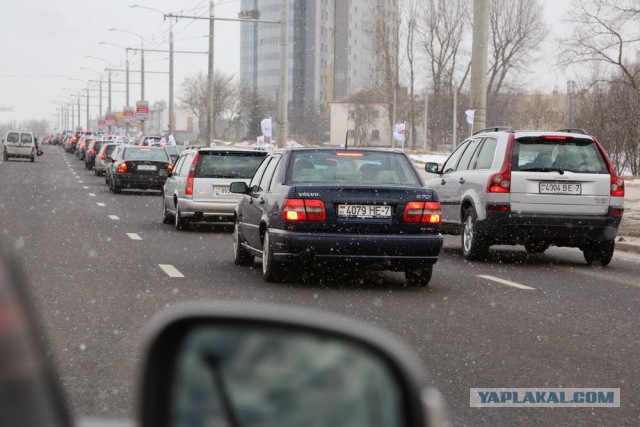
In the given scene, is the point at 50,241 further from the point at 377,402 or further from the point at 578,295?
the point at 377,402

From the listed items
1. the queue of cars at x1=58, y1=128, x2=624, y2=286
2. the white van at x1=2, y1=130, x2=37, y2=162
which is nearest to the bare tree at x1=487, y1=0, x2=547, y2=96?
the white van at x1=2, y1=130, x2=37, y2=162

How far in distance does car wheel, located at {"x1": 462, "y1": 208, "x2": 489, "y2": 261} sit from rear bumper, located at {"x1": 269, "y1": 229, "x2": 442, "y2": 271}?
11.3ft

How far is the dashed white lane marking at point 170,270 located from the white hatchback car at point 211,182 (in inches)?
238

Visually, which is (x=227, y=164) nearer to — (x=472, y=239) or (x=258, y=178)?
(x=472, y=239)

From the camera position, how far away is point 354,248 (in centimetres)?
1066

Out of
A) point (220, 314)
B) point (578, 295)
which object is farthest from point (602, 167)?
→ point (220, 314)

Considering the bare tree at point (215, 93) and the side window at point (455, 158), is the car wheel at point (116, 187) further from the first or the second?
the bare tree at point (215, 93)

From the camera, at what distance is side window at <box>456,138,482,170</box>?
15.3 meters

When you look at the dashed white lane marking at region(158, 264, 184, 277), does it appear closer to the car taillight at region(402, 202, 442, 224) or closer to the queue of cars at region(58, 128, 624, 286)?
the queue of cars at region(58, 128, 624, 286)

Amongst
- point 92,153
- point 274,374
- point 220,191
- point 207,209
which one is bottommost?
point 207,209

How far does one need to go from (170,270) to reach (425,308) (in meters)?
3.74

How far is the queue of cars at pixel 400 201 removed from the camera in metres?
10.7

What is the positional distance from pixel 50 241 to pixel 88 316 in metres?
7.54

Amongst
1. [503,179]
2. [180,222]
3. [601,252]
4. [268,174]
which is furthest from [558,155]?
[180,222]
